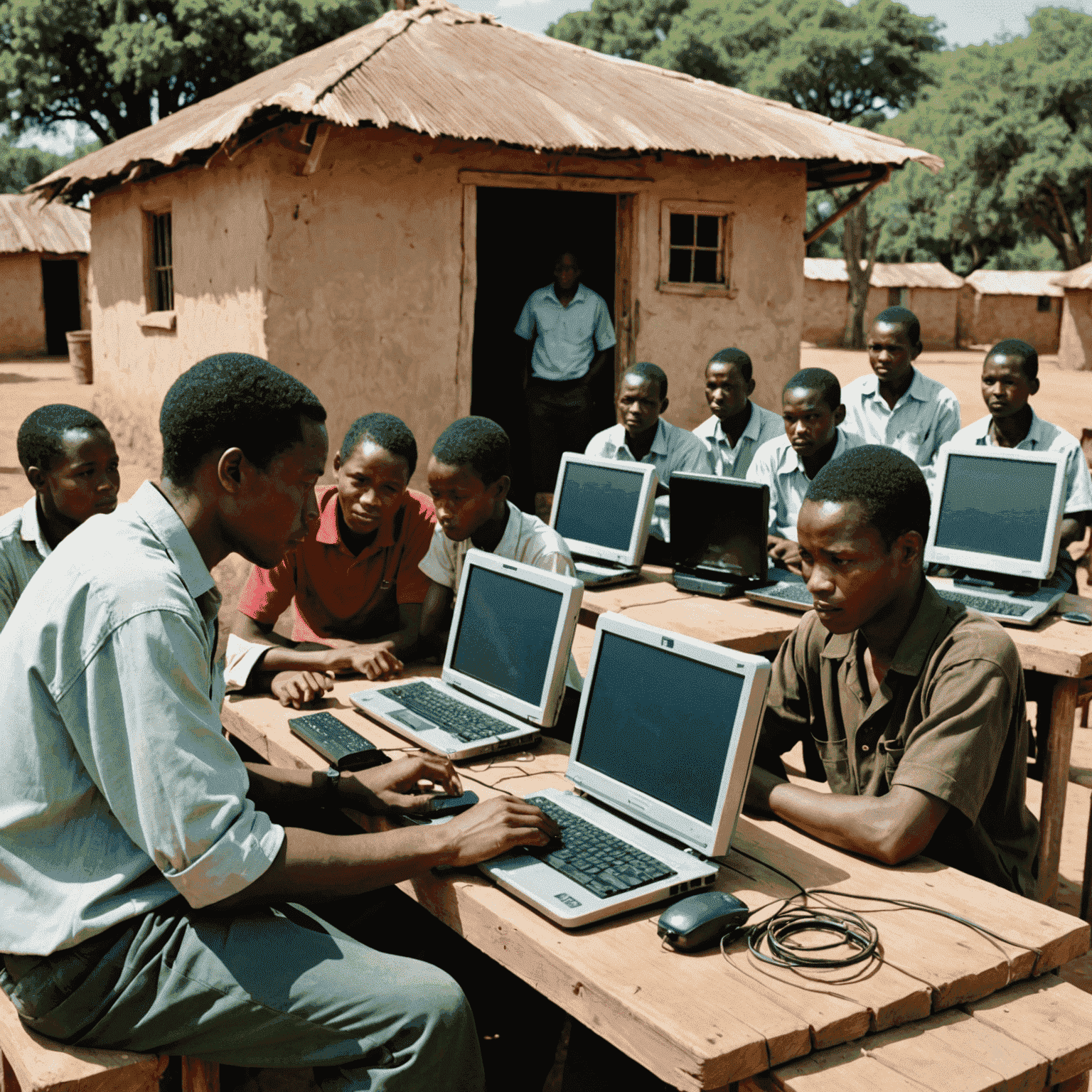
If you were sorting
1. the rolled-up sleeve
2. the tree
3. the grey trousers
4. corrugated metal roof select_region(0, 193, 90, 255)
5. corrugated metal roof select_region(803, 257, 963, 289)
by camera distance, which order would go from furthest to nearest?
1. corrugated metal roof select_region(803, 257, 963, 289)
2. corrugated metal roof select_region(0, 193, 90, 255)
3. the tree
4. the grey trousers
5. the rolled-up sleeve

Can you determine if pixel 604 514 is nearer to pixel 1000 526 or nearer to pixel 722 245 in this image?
pixel 1000 526

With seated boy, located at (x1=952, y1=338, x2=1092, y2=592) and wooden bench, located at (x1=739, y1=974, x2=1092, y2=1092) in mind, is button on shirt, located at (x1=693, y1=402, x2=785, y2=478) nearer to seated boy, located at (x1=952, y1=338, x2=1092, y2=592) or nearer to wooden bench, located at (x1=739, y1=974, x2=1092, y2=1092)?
seated boy, located at (x1=952, y1=338, x2=1092, y2=592)

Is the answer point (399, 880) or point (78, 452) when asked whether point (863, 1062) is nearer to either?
point (399, 880)

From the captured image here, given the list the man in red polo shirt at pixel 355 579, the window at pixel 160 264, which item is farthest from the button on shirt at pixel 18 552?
the window at pixel 160 264

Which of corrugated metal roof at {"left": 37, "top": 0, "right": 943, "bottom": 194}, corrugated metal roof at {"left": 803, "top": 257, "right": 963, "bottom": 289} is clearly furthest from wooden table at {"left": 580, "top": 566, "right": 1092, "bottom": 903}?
corrugated metal roof at {"left": 803, "top": 257, "right": 963, "bottom": 289}

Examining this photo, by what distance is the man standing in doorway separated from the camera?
29.3ft

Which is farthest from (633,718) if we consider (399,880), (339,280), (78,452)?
(339,280)

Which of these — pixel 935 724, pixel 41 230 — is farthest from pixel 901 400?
pixel 41 230

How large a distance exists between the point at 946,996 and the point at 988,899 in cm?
35

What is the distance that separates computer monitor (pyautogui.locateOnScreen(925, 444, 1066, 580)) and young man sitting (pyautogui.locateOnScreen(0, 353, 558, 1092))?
2806 mm

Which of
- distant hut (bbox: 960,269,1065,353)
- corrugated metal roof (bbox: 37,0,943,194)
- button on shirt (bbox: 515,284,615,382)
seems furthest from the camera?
distant hut (bbox: 960,269,1065,353)

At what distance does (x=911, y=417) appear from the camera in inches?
233

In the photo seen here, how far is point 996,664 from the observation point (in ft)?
7.42

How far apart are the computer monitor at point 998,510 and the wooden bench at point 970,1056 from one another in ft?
8.01
